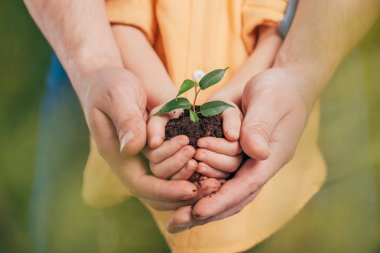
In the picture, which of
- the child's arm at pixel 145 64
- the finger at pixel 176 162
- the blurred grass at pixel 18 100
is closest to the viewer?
the finger at pixel 176 162

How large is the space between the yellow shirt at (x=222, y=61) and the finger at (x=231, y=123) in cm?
13

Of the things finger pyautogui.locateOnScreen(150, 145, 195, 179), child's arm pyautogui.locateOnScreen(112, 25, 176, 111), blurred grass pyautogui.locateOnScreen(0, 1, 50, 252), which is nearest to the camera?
finger pyautogui.locateOnScreen(150, 145, 195, 179)

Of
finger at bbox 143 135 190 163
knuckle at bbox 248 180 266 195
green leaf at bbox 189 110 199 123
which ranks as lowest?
knuckle at bbox 248 180 266 195

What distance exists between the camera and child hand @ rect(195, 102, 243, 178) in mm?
436

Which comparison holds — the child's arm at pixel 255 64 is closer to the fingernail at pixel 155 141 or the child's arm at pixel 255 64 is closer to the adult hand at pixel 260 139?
the adult hand at pixel 260 139

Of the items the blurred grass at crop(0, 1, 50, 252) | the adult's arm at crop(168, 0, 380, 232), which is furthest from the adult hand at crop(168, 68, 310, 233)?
the blurred grass at crop(0, 1, 50, 252)

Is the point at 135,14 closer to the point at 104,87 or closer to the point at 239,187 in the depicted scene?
the point at 104,87

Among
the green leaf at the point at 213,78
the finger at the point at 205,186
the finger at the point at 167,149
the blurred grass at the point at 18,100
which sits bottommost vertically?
the blurred grass at the point at 18,100

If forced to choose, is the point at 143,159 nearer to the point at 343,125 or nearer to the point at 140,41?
the point at 140,41

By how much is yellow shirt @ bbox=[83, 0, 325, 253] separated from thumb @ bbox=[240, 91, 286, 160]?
12 cm

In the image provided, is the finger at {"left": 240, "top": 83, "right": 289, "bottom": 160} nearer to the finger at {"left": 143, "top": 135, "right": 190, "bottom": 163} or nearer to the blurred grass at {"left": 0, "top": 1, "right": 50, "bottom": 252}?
the finger at {"left": 143, "top": 135, "right": 190, "bottom": 163}

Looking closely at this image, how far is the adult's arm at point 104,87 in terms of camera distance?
45 centimetres

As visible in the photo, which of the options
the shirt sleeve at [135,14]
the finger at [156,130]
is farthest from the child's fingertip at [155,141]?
the shirt sleeve at [135,14]

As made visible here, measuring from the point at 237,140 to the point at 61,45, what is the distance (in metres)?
0.34
